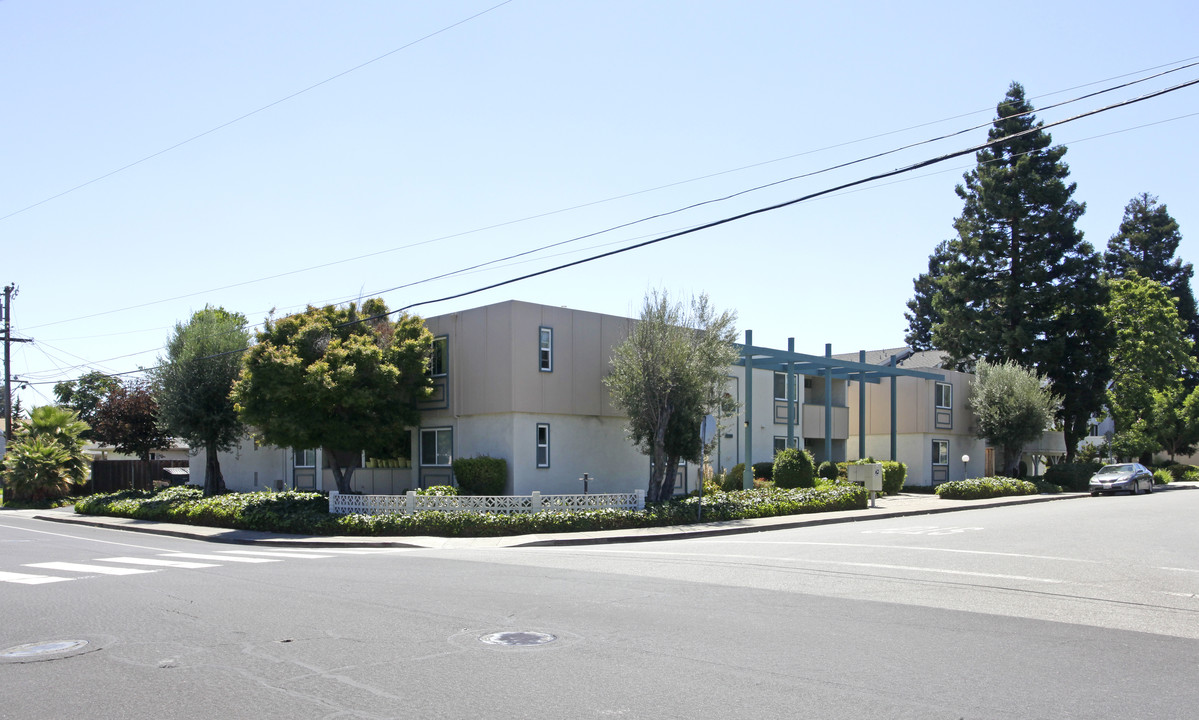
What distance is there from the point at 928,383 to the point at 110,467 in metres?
38.1

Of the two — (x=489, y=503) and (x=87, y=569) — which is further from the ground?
(x=489, y=503)

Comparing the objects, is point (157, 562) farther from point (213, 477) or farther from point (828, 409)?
point (828, 409)

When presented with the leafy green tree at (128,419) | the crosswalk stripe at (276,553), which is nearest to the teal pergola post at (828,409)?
the crosswalk stripe at (276,553)

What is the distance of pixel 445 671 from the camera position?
279 inches

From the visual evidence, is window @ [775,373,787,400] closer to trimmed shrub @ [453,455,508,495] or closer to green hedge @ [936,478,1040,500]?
green hedge @ [936,478,1040,500]

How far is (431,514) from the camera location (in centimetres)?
2109

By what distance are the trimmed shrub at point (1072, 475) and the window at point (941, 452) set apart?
461 cm

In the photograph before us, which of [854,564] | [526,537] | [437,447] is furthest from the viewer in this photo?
[437,447]

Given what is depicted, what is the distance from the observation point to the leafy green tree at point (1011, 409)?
42938 millimetres

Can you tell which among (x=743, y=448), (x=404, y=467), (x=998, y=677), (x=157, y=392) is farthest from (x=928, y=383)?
(x=998, y=677)

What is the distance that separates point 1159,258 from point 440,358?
6924 cm

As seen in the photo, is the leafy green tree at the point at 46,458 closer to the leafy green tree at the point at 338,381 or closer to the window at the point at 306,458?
the window at the point at 306,458

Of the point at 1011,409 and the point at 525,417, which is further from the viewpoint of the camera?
the point at 1011,409

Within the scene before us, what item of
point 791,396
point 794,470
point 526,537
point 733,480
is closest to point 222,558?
point 526,537
